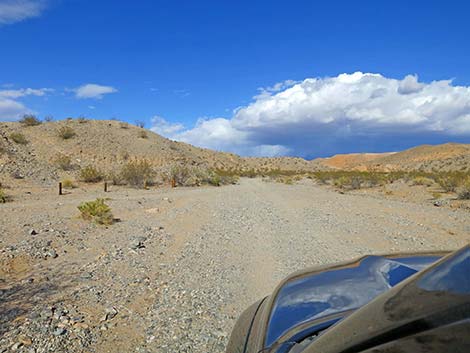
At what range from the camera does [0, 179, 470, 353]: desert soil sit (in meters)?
4.83

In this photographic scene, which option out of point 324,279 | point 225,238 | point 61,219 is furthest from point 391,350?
point 61,219

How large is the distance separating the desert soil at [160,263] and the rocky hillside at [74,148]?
2048cm

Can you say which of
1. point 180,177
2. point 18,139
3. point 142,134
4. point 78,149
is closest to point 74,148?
point 78,149

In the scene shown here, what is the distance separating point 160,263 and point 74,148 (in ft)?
143

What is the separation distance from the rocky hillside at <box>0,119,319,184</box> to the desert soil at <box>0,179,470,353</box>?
20.5 metres

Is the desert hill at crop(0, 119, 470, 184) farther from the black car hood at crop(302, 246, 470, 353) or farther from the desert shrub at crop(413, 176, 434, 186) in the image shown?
the black car hood at crop(302, 246, 470, 353)

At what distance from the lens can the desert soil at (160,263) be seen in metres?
4.83

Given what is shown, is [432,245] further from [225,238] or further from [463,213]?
[463,213]

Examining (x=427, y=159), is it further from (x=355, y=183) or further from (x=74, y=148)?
(x=74, y=148)

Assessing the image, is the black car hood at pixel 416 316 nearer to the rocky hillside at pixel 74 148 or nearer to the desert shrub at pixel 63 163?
the rocky hillside at pixel 74 148

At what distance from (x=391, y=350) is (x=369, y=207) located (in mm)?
17542

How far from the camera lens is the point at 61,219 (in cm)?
1246

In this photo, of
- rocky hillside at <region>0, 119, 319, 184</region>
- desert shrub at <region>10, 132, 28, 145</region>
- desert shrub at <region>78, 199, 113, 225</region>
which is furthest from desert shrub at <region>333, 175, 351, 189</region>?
desert shrub at <region>10, 132, 28, 145</region>

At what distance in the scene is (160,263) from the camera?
7.97m
